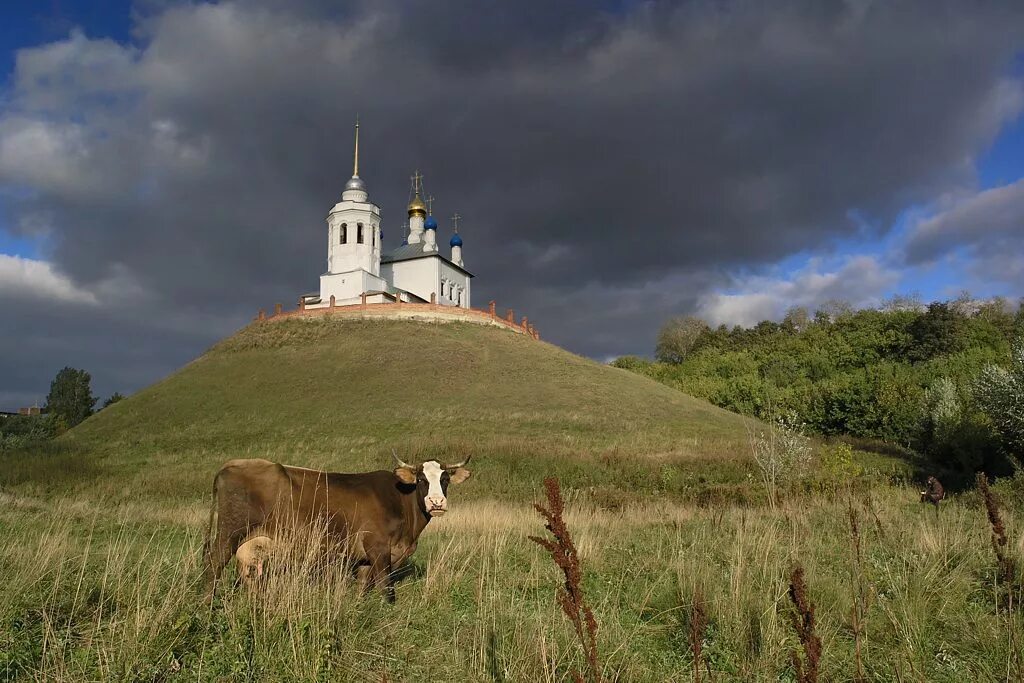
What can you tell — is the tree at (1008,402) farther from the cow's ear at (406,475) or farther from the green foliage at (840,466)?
the cow's ear at (406,475)

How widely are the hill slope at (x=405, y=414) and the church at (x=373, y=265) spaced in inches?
370

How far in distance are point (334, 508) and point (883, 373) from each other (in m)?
59.4

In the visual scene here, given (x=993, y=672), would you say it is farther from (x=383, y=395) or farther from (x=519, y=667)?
(x=383, y=395)

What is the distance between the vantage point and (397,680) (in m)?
4.56

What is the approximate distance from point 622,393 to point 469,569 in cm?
4151

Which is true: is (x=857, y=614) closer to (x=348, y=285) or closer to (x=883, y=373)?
(x=883, y=373)

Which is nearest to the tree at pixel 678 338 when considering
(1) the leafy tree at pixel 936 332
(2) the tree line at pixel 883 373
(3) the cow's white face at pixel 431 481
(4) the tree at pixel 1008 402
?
(2) the tree line at pixel 883 373

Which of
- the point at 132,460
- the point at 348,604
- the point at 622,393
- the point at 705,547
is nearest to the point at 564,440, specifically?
the point at 622,393

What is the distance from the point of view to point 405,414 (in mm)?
41344

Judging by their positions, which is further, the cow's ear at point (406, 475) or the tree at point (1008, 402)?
the tree at point (1008, 402)

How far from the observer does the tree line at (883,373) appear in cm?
2734

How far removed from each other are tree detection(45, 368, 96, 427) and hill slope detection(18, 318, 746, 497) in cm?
4161

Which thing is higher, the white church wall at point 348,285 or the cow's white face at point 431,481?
the white church wall at point 348,285

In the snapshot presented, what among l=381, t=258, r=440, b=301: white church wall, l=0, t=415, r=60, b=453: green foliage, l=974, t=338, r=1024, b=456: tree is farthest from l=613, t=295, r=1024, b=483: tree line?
l=0, t=415, r=60, b=453: green foliage
